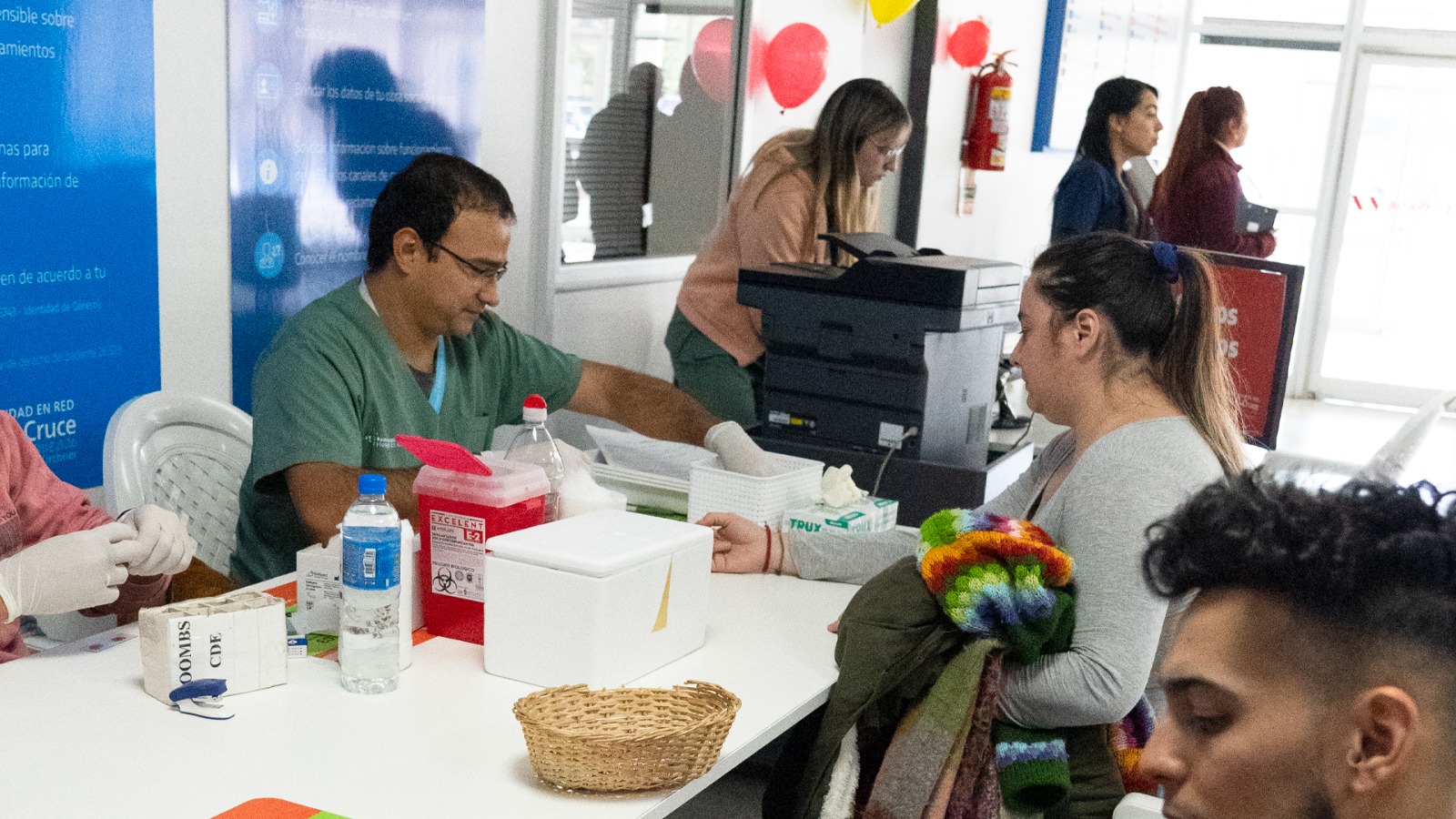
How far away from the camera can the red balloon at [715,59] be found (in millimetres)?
3818

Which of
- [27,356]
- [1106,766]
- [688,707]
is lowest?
[1106,766]

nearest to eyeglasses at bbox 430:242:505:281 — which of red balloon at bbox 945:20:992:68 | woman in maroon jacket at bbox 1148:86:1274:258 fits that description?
woman in maroon jacket at bbox 1148:86:1274:258

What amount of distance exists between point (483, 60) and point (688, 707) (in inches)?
80.0

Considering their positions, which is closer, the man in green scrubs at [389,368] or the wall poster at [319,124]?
the man in green scrubs at [389,368]

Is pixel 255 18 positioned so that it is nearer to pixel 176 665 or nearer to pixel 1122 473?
pixel 176 665

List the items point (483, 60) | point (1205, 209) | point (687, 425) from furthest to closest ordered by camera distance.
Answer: point (1205, 209) < point (483, 60) < point (687, 425)

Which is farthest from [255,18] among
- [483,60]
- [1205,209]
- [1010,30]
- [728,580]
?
[1010,30]

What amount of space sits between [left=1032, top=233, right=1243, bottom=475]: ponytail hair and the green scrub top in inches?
44.2

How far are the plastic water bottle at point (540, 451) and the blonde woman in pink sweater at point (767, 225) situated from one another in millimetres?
1382

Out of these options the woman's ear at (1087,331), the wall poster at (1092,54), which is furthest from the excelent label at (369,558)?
the wall poster at (1092,54)

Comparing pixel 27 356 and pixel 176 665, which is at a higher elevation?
pixel 27 356

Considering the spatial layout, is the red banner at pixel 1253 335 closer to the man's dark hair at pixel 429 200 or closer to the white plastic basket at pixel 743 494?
the white plastic basket at pixel 743 494

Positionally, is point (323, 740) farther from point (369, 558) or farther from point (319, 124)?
point (319, 124)

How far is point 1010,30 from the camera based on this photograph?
6.22 metres
